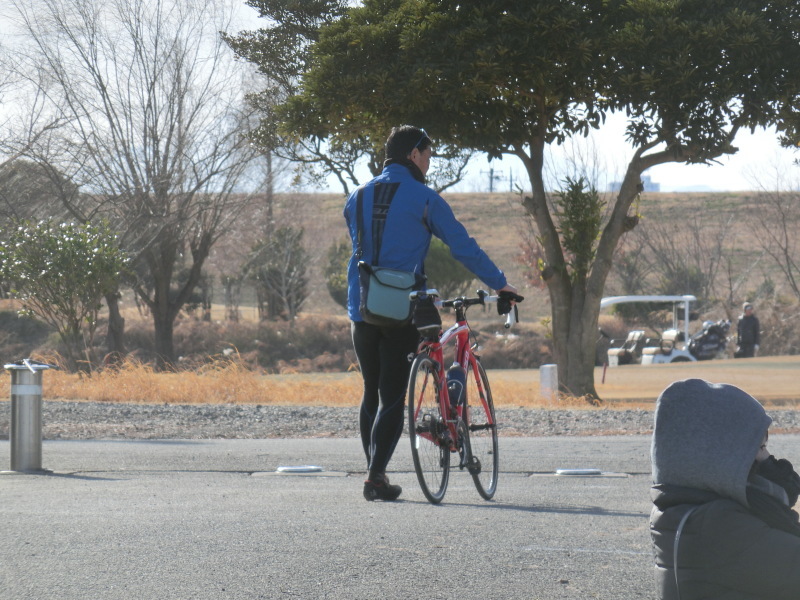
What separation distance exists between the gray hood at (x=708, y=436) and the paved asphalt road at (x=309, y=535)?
1314 millimetres

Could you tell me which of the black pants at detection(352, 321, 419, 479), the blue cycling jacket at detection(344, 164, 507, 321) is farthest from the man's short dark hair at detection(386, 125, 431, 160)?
the black pants at detection(352, 321, 419, 479)

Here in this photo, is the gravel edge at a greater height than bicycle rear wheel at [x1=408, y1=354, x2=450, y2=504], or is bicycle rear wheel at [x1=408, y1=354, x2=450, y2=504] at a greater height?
bicycle rear wheel at [x1=408, y1=354, x2=450, y2=504]

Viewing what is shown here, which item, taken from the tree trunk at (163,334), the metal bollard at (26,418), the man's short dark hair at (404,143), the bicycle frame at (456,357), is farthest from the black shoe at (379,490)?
the tree trunk at (163,334)

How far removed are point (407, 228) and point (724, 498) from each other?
321cm

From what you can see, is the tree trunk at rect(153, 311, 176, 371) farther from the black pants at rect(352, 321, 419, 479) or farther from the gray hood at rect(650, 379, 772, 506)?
the gray hood at rect(650, 379, 772, 506)

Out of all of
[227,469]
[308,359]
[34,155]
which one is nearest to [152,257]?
[34,155]

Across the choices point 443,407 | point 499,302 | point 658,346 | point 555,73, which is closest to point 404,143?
point 499,302

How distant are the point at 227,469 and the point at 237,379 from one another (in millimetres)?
8567

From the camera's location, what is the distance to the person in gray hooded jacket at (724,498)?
2850mm

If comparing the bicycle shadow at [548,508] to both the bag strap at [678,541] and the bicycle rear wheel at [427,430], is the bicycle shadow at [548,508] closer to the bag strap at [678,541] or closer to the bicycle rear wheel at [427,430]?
the bicycle rear wheel at [427,430]

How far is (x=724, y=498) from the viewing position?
9.51 ft

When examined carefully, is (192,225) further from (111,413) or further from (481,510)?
(481,510)

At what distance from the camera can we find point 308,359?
3972cm

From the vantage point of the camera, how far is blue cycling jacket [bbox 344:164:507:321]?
5871mm
